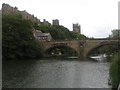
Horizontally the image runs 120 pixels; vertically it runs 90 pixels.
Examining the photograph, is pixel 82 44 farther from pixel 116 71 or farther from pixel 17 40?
pixel 116 71

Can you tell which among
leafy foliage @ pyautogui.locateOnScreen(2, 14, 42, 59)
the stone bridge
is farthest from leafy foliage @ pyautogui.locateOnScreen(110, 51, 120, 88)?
the stone bridge

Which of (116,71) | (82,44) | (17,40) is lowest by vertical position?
(116,71)

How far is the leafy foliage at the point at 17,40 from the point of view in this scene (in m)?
77.7

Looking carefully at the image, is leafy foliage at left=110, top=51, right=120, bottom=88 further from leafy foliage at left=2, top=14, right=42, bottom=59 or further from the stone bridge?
the stone bridge

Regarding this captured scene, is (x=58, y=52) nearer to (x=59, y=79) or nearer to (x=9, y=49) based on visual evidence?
(x=9, y=49)

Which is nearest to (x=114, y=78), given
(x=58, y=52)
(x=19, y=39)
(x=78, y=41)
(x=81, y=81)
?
(x=81, y=81)

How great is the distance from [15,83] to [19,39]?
45.9m

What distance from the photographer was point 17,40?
8019 centimetres

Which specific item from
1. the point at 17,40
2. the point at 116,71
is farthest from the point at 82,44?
the point at 116,71

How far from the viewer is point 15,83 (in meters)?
35.2

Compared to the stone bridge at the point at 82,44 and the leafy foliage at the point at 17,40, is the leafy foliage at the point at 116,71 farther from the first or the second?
the stone bridge at the point at 82,44

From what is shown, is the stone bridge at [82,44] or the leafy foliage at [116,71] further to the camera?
the stone bridge at [82,44]

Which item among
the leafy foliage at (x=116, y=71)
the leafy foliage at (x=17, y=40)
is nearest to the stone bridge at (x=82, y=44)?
the leafy foliage at (x=17, y=40)

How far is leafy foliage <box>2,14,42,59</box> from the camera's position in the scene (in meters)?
77.7
